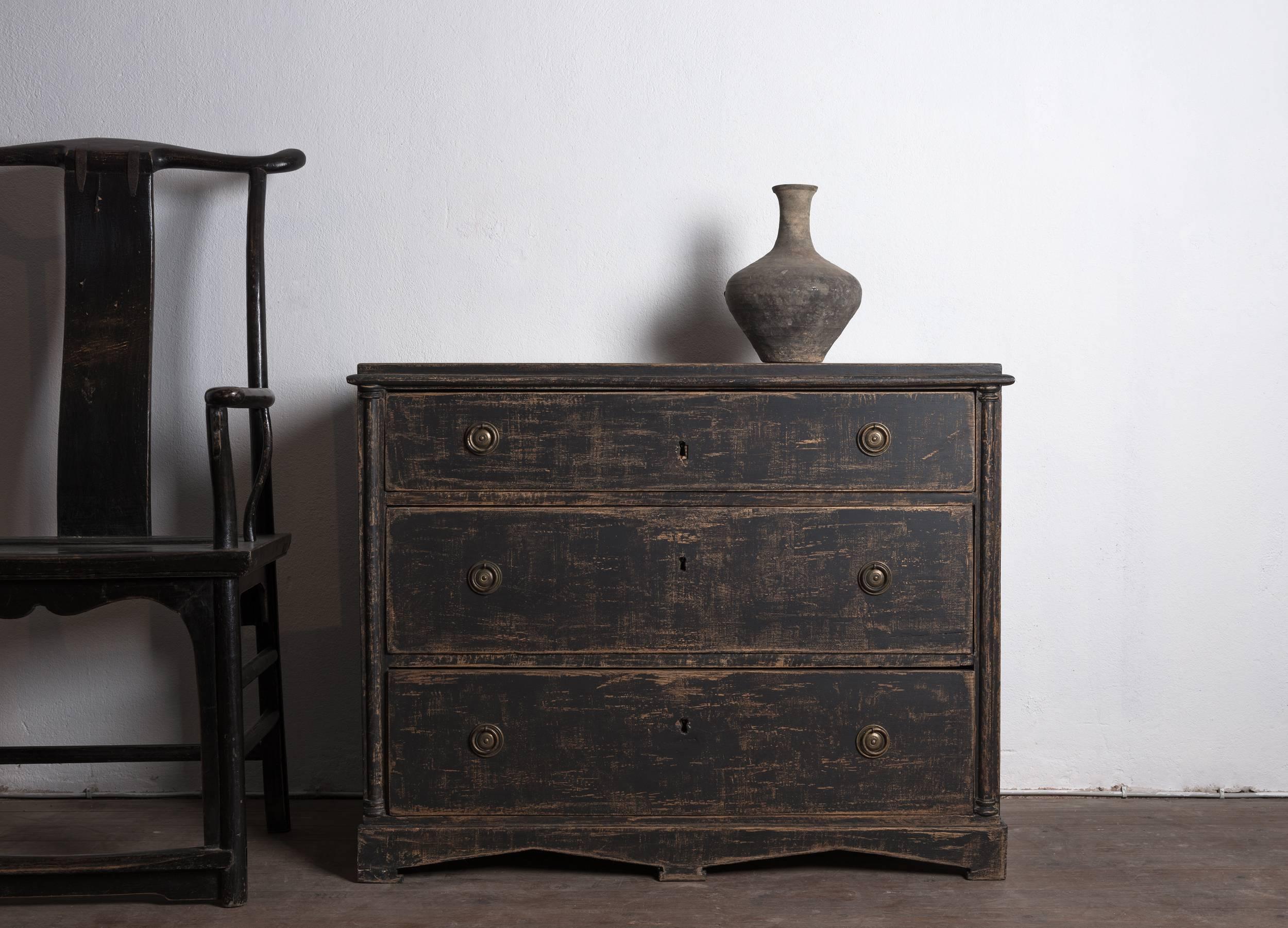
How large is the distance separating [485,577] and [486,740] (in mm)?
312

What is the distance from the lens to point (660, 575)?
75.4 inches

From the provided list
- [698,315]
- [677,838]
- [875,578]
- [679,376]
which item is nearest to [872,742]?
[875,578]

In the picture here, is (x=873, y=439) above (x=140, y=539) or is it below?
above

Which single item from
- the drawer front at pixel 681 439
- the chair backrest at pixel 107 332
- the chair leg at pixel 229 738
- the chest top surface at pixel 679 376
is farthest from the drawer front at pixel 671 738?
the chair backrest at pixel 107 332

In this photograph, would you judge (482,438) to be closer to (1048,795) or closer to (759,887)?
(759,887)

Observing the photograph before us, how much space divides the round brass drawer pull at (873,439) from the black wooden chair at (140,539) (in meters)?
1.13

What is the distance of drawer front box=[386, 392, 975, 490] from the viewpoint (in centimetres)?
190

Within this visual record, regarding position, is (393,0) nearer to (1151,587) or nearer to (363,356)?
(363,356)

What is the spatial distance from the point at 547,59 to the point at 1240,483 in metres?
2.00

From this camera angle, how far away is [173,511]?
2467mm

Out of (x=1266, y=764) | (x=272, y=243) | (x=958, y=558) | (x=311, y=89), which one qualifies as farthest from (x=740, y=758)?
(x=311, y=89)

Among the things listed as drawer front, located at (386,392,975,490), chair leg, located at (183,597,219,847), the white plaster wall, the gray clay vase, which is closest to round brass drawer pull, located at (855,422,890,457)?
drawer front, located at (386,392,975,490)

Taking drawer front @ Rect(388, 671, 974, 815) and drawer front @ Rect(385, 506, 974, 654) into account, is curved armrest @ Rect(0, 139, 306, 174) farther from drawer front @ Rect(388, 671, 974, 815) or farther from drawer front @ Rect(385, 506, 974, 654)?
drawer front @ Rect(388, 671, 974, 815)

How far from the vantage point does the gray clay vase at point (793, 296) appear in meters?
2.08
